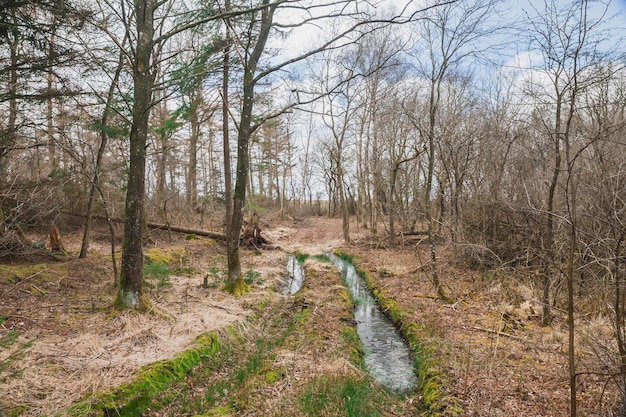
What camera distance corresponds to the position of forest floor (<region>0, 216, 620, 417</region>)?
4.02 metres

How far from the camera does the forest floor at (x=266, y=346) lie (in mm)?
4023

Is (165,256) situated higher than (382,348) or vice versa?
(165,256)

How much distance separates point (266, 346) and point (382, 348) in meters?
2.15

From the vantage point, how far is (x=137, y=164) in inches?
237

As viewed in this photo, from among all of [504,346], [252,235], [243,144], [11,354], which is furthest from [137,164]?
[252,235]

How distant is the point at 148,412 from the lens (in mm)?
4148

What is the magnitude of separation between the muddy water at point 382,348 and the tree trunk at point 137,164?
411 centimetres

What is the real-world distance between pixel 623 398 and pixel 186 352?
5.03 m

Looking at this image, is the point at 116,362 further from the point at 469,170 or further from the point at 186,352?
the point at 469,170

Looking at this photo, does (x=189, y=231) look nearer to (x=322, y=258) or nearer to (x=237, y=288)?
(x=322, y=258)

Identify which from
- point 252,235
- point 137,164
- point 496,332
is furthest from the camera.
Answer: point 252,235

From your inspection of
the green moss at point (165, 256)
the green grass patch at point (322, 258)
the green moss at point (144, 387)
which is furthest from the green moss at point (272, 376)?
the green grass patch at point (322, 258)

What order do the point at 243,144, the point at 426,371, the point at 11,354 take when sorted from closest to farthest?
1. the point at 11,354
2. the point at 426,371
3. the point at 243,144

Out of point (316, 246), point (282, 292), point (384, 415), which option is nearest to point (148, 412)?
point (384, 415)
